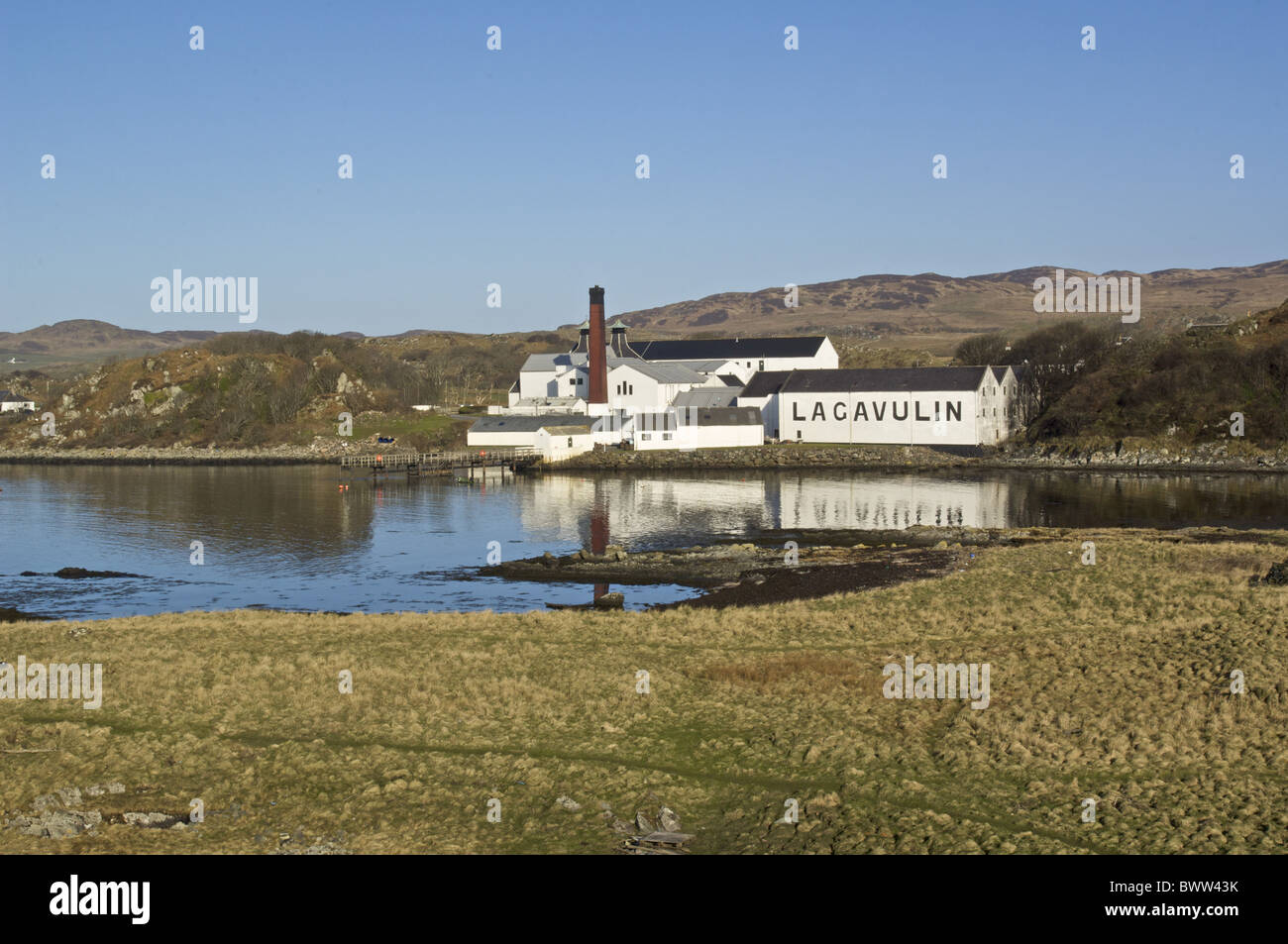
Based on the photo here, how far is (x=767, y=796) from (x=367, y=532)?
35050mm

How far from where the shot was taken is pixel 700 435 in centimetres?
8062

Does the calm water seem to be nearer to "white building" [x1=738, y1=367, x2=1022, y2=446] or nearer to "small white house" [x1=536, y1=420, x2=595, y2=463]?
"small white house" [x1=536, y1=420, x2=595, y2=463]

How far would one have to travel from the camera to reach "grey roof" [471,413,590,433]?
82938mm

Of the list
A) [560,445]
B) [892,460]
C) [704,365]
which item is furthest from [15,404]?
[892,460]

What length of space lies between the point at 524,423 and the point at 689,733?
69659 mm

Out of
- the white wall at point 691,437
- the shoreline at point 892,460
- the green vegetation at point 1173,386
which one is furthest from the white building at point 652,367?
the green vegetation at point 1173,386

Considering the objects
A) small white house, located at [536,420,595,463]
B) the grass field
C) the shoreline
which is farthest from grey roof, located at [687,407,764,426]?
the grass field

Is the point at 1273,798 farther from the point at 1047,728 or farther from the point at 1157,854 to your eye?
the point at 1047,728

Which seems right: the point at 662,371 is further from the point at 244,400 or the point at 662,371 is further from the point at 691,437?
the point at 244,400

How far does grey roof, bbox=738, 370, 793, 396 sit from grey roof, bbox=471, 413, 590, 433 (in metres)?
12.8

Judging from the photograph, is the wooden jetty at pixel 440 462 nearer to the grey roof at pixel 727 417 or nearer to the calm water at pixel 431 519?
the calm water at pixel 431 519
